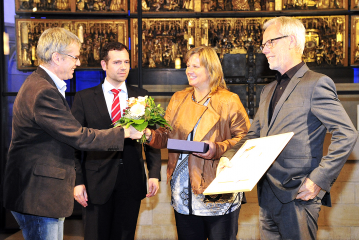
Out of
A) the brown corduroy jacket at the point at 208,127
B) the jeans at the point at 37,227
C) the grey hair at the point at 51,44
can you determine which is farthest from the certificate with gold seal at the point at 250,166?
the grey hair at the point at 51,44

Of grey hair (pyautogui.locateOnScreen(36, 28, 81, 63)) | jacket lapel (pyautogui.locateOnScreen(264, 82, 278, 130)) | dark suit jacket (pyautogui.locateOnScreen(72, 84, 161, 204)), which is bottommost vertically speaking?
dark suit jacket (pyautogui.locateOnScreen(72, 84, 161, 204))

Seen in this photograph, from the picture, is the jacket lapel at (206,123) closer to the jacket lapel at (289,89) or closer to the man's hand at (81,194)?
the jacket lapel at (289,89)

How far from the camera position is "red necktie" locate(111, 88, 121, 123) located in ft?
9.70

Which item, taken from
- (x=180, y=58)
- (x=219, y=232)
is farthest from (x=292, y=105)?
(x=180, y=58)

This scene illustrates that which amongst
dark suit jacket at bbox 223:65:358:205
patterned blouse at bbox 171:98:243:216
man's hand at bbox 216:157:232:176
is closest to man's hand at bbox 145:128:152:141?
patterned blouse at bbox 171:98:243:216

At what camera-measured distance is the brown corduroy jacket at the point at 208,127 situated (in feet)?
8.51

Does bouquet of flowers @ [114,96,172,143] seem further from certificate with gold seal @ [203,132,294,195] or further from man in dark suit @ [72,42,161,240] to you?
certificate with gold seal @ [203,132,294,195]

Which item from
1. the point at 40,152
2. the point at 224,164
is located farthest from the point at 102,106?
the point at 224,164

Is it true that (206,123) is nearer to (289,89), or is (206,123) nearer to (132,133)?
(132,133)

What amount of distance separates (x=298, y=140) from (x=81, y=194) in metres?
1.65

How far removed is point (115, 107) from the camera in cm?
299

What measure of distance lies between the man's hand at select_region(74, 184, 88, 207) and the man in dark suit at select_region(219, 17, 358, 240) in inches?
46.2

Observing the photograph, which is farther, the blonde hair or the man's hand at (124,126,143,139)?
the blonde hair

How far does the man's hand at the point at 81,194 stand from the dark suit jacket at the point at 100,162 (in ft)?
0.11
